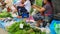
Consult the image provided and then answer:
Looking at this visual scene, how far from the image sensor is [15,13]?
322cm

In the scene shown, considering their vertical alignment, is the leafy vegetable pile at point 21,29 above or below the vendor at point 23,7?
below

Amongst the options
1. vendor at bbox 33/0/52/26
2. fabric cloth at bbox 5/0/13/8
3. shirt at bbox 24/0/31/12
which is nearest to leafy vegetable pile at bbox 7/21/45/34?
vendor at bbox 33/0/52/26

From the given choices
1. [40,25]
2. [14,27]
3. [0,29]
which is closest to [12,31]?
[14,27]

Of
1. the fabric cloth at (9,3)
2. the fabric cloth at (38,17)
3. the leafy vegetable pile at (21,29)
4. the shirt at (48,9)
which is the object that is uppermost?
Result: the fabric cloth at (9,3)

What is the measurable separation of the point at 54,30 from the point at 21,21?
→ 606 millimetres

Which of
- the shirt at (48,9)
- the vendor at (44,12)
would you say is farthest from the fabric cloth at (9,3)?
the shirt at (48,9)

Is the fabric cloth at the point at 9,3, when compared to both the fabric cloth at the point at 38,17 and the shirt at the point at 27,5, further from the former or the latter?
the fabric cloth at the point at 38,17

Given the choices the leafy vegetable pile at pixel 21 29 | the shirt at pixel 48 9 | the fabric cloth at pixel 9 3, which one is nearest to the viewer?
the shirt at pixel 48 9

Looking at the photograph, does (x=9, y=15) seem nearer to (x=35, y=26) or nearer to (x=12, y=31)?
(x=12, y=31)

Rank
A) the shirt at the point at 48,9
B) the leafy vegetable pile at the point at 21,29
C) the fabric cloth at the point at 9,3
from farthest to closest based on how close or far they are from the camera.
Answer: the fabric cloth at the point at 9,3 < the leafy vegetable pile at the point at 21,29 < the shirt at the point at 48,9

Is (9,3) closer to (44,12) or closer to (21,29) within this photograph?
(21,29)

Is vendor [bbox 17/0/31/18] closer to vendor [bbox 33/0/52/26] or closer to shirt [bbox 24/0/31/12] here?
shirt [bbox 24/0/31/12]

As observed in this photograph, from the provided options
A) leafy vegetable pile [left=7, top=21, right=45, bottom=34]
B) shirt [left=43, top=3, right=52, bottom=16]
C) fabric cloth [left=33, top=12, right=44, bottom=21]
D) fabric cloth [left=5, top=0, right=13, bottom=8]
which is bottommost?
leafy vegetable pile [left=7, top=21, right=45, bottom=34]

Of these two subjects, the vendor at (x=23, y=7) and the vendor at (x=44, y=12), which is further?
the vendor at (x=23, y=7)
